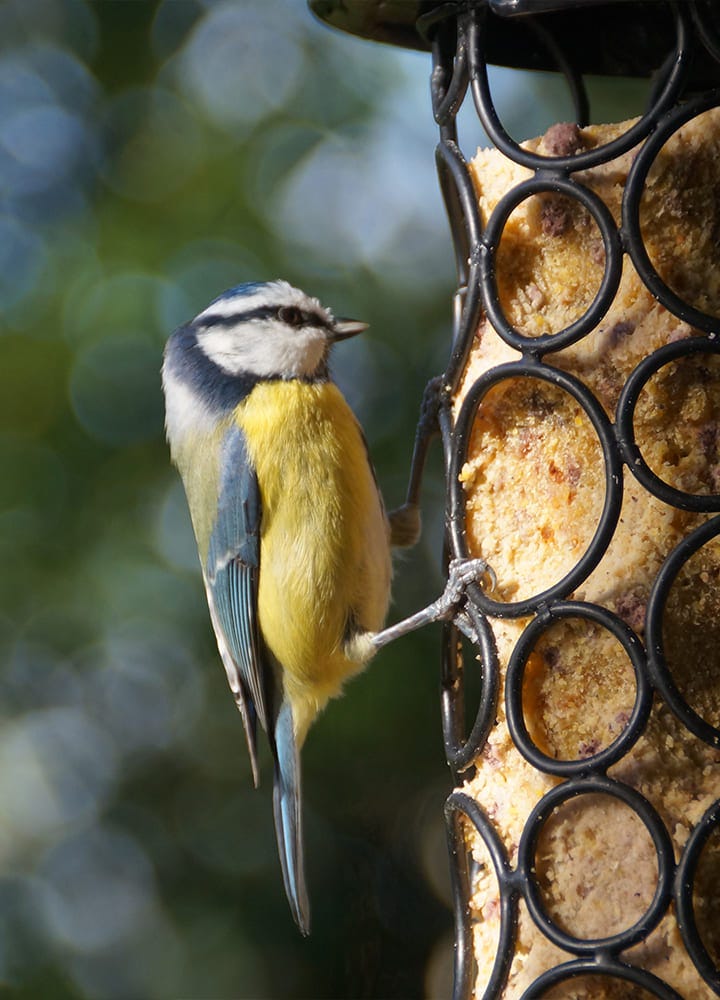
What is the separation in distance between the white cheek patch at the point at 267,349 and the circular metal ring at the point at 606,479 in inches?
18.6

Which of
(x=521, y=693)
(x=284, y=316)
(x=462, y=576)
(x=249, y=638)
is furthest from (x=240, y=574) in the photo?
(x=521, y=693)

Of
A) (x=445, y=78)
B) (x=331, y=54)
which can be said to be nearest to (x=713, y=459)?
(x=445, y=78)

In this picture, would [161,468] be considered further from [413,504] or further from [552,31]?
[552,31]

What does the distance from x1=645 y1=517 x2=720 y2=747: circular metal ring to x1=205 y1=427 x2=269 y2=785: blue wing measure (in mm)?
753

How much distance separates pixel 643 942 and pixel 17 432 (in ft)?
5.50

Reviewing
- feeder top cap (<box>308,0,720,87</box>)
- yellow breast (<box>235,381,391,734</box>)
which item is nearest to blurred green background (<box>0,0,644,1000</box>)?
yellow breast (<box>235,381,391,734</box>)

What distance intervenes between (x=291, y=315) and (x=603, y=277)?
0.69 m

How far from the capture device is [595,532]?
1.18 meters

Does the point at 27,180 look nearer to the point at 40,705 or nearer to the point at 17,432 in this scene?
the point at 17,432

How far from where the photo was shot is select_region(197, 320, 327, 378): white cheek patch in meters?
1.77

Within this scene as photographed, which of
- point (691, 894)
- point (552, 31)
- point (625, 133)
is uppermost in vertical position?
point (552, 31)

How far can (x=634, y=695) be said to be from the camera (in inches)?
45.4

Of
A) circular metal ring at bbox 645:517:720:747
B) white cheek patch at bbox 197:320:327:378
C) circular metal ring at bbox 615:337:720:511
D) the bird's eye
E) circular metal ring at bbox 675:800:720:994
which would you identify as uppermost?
the bird's eye

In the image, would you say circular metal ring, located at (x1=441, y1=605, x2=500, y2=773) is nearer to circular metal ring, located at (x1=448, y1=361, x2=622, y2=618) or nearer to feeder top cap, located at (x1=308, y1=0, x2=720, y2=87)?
circular metal ring, located at (x1=448, y1=361, x2=622, y2=618)
